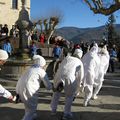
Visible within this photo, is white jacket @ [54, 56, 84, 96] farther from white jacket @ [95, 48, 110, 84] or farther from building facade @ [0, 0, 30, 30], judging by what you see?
building facade @ [0, 0, 30, 30]

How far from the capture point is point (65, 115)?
11828 millimetres

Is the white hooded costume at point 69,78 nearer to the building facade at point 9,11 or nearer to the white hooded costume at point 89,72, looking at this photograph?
the white hooded costume at point 89,72

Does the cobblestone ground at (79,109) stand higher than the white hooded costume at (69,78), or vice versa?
the white hooded costume at (69,78)

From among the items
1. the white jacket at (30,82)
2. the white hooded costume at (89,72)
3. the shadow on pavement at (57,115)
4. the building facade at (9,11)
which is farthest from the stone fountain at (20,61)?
the building facade at (9,11)

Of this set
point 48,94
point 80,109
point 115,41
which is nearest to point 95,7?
point 48,94

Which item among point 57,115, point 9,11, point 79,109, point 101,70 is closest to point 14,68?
point 101,70

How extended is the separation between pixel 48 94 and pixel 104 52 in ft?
7.95

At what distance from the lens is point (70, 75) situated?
11586mm

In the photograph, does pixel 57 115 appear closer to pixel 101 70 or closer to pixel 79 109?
pixel 79 109

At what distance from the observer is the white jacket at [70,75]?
38.0ft

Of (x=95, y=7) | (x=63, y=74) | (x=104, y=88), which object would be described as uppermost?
(x=95, y=7)

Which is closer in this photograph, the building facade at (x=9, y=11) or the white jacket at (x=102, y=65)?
the white jacket at (x=102, y=65)

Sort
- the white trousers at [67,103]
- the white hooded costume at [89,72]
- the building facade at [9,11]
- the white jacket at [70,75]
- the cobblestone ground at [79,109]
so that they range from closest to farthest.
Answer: the white jacket at [70,75], the white trousers at [67,103], the cobblestone ground at [79,109], the white hooded costume at [89,72], the building facade at [9,11]

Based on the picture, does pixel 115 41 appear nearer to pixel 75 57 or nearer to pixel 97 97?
pixel 97 97
